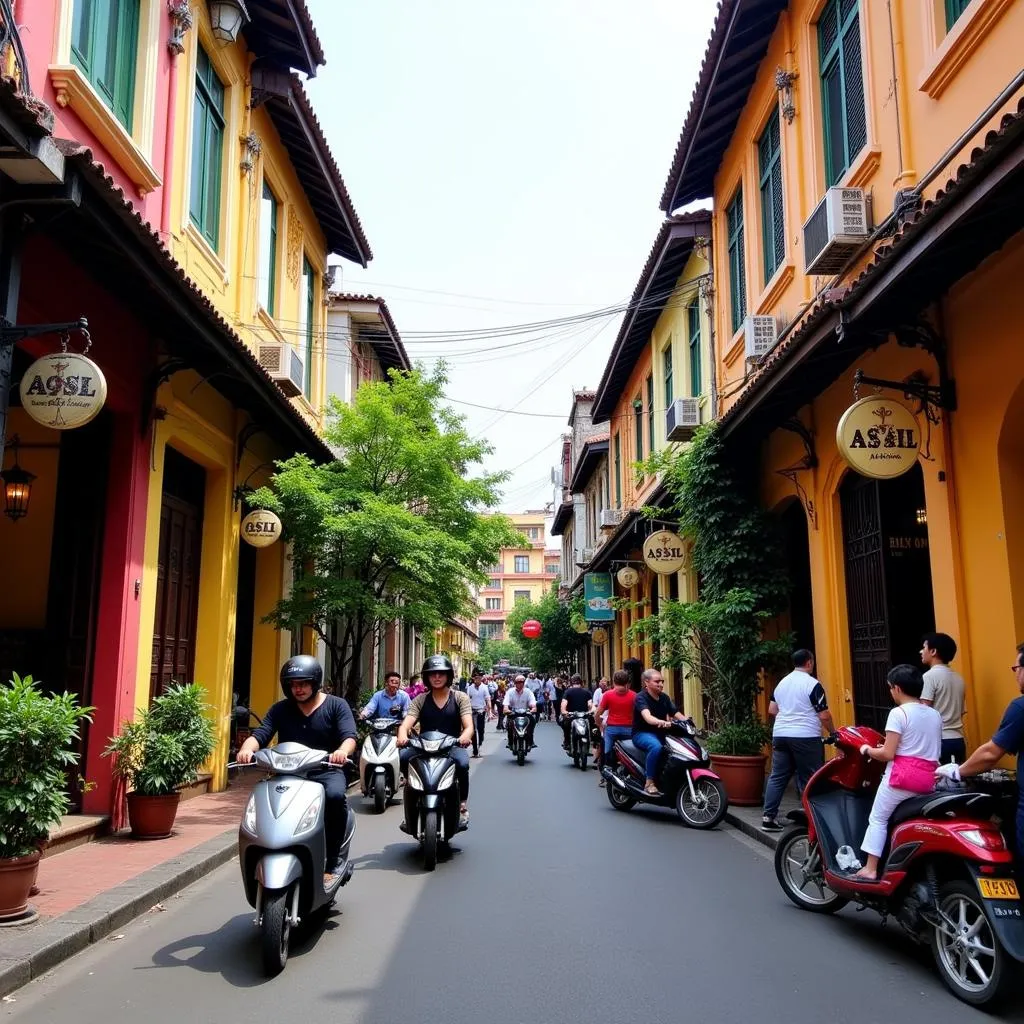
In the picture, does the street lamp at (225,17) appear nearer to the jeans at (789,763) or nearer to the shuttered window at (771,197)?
the shuttered window at (771,197)

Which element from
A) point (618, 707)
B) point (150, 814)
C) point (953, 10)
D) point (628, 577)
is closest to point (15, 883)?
point (150, 814)

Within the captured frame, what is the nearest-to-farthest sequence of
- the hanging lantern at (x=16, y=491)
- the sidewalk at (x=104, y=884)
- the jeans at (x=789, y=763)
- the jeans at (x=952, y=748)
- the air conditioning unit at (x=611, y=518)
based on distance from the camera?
the sidewalk at (x=104, y=884), the jeans at (x=952, y=748), the jeans at (x=789, y=763), the hanging lantern at (x=16, y=491), the air conditioning unit at (x=611, y=518)

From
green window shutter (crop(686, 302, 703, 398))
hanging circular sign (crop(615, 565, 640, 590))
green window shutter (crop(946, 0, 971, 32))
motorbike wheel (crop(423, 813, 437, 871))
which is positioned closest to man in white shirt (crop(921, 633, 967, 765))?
motorbike wheel (crop(423, 813, 437, 871))

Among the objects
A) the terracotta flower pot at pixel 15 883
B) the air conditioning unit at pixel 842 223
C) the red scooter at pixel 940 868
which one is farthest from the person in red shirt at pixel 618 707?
the terracotta flower pot at pixel 15 883

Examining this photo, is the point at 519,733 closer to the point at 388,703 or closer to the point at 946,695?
the point at 388,703

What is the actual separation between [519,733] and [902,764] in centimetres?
1421

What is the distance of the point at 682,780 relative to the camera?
10742 millimetres

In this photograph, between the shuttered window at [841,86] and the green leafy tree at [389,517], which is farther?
the green leafy tree at [389,517]

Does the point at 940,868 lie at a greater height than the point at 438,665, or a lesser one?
lesser

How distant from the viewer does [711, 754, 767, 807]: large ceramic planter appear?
11375mm

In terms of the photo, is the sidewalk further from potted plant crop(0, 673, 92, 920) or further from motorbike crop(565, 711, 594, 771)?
motorbike crop(565, 711, 594, 771)

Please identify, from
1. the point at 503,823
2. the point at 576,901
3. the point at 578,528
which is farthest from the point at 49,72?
the point at 578,528

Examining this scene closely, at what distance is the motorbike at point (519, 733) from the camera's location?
1928cm

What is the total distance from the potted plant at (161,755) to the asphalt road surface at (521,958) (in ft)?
3.14
